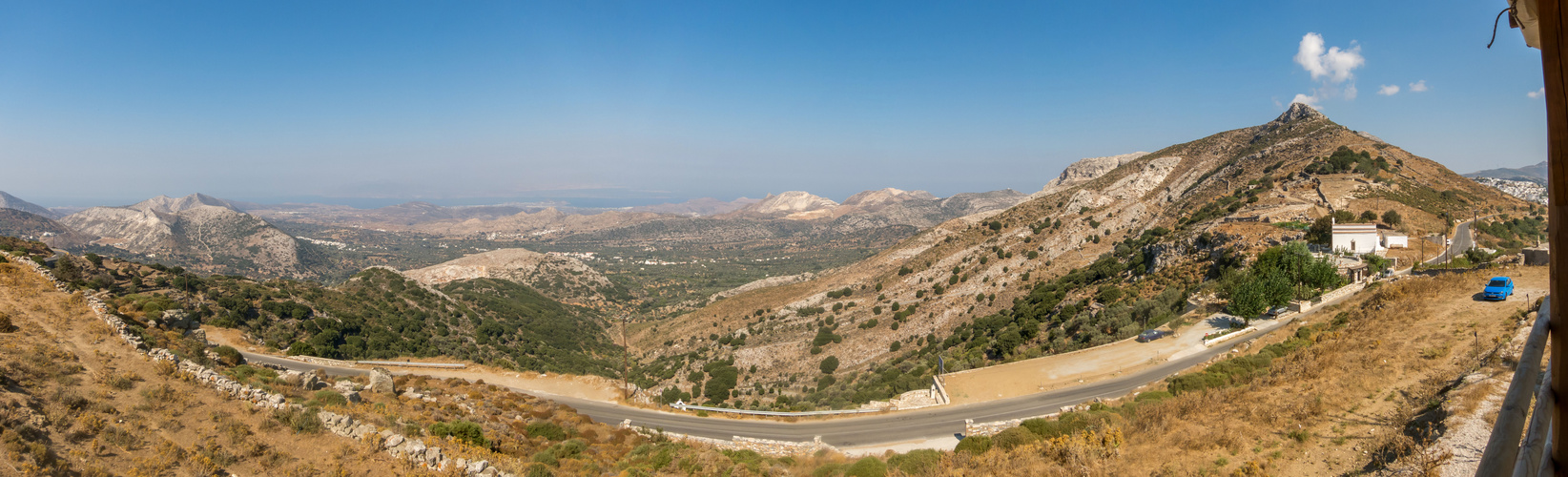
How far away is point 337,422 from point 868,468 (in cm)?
1402

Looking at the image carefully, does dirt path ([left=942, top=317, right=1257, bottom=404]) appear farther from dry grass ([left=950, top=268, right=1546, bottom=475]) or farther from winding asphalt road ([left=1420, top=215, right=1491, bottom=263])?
winding asphalt road ([left=1420, top=215, right=1491, bottom=263])

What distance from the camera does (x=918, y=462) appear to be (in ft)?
54.2

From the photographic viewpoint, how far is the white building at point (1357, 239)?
36000 mm

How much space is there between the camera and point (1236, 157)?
222ft

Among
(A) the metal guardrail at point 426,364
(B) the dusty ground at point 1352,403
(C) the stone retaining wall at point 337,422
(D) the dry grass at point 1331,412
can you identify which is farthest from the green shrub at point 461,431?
(A) the metal guardrail at point 426,364

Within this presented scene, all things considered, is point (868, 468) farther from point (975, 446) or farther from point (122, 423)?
point (122, 423)

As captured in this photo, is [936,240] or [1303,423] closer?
[1303,423]

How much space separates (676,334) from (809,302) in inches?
665

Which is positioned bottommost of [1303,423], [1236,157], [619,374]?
[619,374]

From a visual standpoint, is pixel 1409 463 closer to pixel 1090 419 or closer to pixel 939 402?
pixel 1090 419

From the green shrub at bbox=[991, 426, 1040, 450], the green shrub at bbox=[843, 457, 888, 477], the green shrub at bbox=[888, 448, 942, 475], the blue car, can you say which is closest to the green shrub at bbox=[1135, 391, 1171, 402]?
the green shrub at bbox=[991, 426, 1040, 450]

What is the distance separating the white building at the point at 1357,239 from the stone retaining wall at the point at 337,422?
156ft

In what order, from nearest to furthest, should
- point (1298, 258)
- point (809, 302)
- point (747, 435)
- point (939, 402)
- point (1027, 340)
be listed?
point (747, 435) < point (939, 402) < point (1298, 258) < point (1027, 340) < point (809, 302)

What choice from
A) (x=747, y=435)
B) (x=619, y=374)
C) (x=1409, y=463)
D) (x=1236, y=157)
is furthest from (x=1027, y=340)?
(x=1236, y=157)
